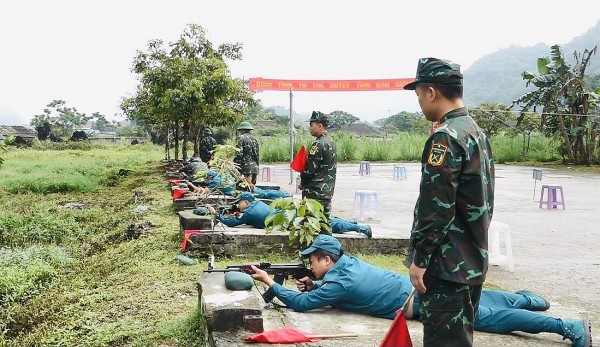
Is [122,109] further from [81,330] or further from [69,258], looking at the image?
[81,330]

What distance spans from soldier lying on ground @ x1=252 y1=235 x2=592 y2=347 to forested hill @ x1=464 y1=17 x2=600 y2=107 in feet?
341

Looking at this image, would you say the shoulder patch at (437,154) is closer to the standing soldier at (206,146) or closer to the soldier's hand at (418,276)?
the soldier's hand at (418,276)

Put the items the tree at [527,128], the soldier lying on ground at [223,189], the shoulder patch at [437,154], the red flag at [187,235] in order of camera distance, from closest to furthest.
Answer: the shoulder patch at [437,154], the red flag at [187,235], the soldier lying on ground at [223,189], the tree at [527,128]

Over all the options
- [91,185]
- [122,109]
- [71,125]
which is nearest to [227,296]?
[91,185]

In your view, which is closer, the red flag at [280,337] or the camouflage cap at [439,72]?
the camouflage cap at [439,72]

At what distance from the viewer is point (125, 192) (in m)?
15.7

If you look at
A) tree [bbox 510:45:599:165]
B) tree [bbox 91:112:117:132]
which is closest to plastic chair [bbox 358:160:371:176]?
tree [bbox 510:45:599:165]

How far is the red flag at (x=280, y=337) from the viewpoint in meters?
3.56

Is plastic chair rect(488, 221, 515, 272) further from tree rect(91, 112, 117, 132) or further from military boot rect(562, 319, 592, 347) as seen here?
tree rect(91, 112, 117, 132)

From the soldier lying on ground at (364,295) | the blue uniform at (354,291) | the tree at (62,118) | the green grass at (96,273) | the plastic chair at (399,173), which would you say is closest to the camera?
the soldier lying on ground at (364,295)

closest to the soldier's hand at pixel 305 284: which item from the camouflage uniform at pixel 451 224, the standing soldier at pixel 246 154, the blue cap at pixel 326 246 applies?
the blue cap at pixel 326 246

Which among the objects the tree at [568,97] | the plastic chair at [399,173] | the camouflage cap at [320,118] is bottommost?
the plastic chair at [399,173]

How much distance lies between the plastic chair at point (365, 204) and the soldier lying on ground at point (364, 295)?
581 cm

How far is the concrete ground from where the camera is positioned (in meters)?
4.00
